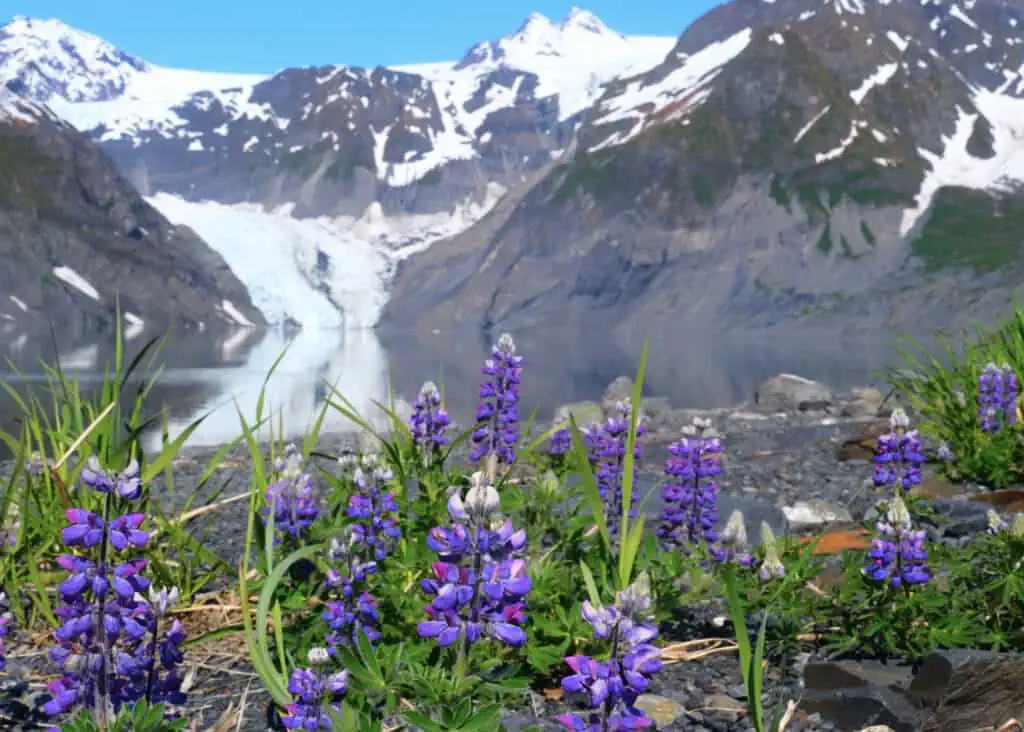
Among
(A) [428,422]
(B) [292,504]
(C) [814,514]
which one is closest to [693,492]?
(A) [428,422]

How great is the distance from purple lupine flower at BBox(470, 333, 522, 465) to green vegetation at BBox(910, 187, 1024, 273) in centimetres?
16779

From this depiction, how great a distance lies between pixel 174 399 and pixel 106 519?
1744 inches

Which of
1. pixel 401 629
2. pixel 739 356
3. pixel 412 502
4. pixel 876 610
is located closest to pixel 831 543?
pixel 876 610

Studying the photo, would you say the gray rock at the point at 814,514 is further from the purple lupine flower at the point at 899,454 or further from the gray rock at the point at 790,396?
the gray rock at the point at 790,396

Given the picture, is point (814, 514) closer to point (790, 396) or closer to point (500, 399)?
point (500, 399)

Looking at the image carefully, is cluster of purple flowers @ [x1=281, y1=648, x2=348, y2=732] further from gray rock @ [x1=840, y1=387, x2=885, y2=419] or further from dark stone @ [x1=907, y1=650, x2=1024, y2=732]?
gray rock @ [x1=840, y1=387, x2=885, y2=419]

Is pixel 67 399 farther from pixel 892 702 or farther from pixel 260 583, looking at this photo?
pixel 892 702

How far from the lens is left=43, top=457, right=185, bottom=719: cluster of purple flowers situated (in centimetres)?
319

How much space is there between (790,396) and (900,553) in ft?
101

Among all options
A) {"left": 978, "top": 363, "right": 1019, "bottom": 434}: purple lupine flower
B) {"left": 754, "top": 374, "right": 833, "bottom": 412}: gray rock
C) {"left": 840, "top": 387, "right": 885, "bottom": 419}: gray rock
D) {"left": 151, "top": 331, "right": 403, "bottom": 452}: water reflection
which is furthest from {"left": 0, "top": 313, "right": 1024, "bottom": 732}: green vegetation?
{"left": 754, "top": 374, "right": 833, "bottom": 412}: gray rock

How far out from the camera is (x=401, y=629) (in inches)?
190

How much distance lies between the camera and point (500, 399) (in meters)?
7.37

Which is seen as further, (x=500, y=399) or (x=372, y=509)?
(x=500, y=399)

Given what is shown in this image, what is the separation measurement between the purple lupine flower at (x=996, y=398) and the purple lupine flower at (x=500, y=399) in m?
5.74
